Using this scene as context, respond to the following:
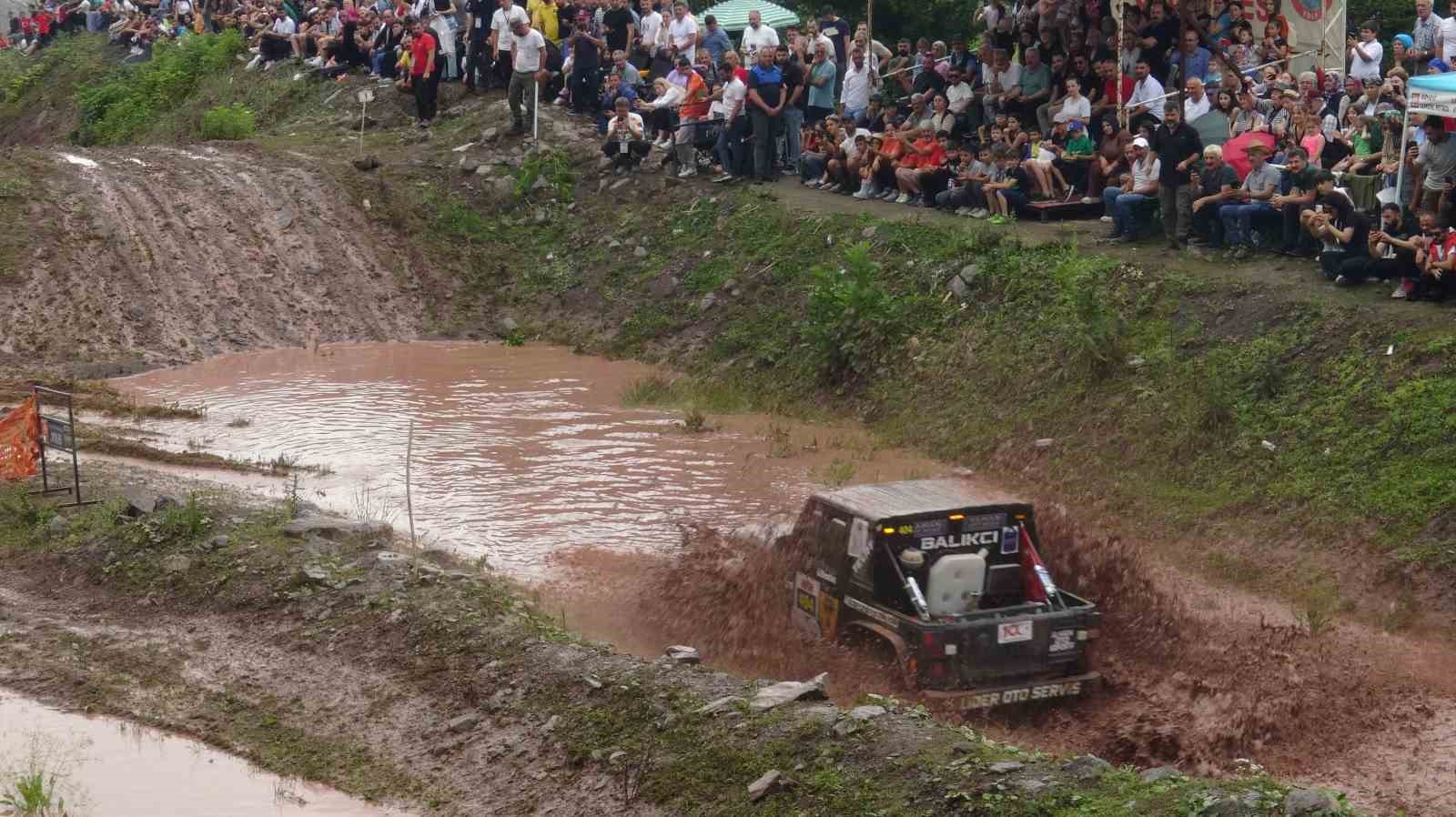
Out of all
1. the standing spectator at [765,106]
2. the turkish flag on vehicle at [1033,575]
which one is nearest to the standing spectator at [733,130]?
the standing spectator at [765,106]

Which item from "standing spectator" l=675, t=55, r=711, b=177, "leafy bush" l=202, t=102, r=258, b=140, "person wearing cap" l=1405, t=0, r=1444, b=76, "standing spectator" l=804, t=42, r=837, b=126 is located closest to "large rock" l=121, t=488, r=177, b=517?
"standing spectator" l=675, t=55, r=711, b=177

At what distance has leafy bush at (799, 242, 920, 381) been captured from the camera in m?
21.6

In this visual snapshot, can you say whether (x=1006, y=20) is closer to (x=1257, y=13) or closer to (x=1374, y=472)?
(x=1257, y=13)

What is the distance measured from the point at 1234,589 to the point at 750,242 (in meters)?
11.9

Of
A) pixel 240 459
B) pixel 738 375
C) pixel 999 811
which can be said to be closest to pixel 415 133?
pixel 738 375

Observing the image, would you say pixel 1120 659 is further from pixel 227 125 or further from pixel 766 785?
pixel 227 125

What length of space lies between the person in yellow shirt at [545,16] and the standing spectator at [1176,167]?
14.0 m

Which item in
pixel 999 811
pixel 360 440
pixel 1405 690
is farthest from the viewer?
pixel 360 440

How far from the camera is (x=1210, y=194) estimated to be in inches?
795

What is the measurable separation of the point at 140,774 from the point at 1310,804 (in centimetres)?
754

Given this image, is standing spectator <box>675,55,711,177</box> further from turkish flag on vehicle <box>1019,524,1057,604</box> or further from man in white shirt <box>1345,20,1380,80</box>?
turkish flag on vehicle <box>1019,524,1057,604</box>

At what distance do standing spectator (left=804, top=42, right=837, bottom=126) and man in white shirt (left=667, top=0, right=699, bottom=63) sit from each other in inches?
118

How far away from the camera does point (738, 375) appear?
23.1 metres

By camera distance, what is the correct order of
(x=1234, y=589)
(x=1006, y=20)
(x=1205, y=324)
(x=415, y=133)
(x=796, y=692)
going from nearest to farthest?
→ (x=796, y=692) < (x=1234, y=589) < (x=1205, y=324) < (x=1006, y=20) < (x=415, y=133)
